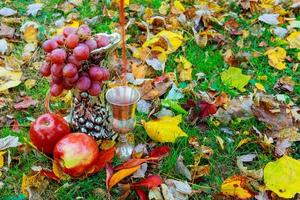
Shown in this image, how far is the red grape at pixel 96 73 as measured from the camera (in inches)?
74.5

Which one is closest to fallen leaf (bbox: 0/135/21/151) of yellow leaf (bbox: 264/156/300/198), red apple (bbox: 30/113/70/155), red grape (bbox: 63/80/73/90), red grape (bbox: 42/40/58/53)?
red apple (bbox: 30/113/70/155)

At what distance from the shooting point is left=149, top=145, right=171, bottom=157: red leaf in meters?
2.07

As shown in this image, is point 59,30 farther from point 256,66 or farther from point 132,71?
point 256,66

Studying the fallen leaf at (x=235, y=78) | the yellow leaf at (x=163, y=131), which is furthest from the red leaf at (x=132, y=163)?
the fallen leaf at (x=235, y=78)

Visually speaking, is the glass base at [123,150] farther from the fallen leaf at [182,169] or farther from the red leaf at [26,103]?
the red leaf at [26,103]

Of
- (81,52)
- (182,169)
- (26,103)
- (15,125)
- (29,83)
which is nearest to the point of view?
(81,52)

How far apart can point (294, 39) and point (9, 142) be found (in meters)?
1.67

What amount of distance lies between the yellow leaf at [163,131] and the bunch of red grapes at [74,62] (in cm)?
34

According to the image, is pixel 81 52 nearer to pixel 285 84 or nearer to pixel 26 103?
pixel 26 103

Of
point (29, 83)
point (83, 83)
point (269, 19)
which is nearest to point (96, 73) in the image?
point (83, 83)

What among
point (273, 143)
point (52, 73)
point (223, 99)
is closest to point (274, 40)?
point (223, 99)

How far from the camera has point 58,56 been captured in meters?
1.82

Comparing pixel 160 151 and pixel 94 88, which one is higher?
pixel 94 88

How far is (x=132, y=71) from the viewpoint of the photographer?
8.57ft
